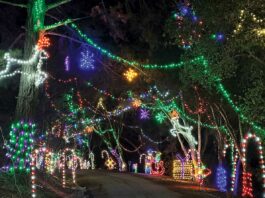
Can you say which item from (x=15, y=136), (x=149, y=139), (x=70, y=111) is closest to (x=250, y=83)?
(x=15, y=136)

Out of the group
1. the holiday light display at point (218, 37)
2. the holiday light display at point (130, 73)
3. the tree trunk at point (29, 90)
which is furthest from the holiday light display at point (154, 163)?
the holiday light display at point (218, 37)

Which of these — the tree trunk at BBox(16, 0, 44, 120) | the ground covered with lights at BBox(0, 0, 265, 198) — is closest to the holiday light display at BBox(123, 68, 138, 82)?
the ground covered with lights at BBox(0, 0, 265, 198)

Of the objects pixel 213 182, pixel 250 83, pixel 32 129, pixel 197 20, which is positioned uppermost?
A: pixel 197 20

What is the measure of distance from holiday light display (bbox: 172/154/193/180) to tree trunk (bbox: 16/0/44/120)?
16769mm

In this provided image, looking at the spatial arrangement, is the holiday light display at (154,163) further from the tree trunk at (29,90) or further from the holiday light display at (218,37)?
the holiday light display at (218,37)

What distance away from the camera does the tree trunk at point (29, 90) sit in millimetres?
16125

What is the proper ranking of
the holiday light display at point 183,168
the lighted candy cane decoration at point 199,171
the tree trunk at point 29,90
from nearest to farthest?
the tree trunk at point 29,90 → the lighted candy cane decoration at point 199,171 → the holiday light display at point 183,168

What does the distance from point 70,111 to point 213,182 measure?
10192 mm

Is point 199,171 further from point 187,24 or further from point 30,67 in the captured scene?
point 187,24

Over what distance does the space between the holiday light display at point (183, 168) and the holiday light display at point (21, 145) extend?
1680 cm

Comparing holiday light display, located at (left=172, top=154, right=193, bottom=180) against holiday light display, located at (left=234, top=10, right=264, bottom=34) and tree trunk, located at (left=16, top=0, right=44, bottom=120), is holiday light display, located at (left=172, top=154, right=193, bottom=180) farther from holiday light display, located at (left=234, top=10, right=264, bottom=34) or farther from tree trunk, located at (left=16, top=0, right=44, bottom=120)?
holiday light display, located at (left=234, top=10, right=264, bottom=34)

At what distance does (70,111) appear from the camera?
30.4 m

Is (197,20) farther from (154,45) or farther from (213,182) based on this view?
(213,182)

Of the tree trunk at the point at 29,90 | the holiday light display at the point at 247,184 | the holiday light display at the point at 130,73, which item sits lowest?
the holiday light display at the point at 247,184
